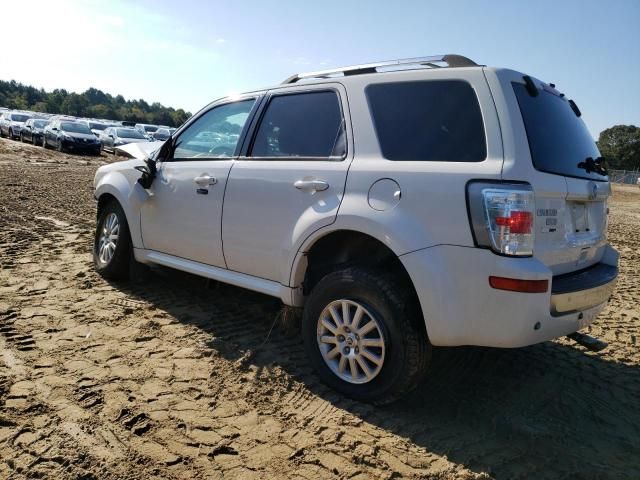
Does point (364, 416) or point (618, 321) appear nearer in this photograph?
point (364, 416)

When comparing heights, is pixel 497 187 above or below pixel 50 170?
above

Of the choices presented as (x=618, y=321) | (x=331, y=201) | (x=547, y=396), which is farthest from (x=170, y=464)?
(x=618, y=321)

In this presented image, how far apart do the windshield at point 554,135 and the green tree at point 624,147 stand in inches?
3485

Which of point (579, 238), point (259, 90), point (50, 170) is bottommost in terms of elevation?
point (50, 170)

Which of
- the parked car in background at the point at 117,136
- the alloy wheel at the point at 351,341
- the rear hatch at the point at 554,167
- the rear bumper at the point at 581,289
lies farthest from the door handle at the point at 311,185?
the parked car in background at the point at 117,136

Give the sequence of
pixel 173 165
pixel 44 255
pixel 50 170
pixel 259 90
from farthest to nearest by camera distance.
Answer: pixel 50 170
pixel 44 255
pixel 173 165
pixel 259 90

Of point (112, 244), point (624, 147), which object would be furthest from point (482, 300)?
point (624, 147)

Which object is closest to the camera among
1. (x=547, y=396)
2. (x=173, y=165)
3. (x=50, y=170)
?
(x=547, y=396)

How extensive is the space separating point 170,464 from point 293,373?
1187 millimetres

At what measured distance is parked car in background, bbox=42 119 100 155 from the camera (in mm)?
25266

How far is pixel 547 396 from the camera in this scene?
3.43 m

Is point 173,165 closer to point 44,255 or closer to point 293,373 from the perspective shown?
point 293,373

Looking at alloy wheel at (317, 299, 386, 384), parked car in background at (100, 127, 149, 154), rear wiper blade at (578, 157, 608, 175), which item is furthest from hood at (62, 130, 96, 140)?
rear wiper blade at (578, 157, 608, 175)

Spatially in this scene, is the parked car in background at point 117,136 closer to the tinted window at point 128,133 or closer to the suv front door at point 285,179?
the tinted window at point 128,133
